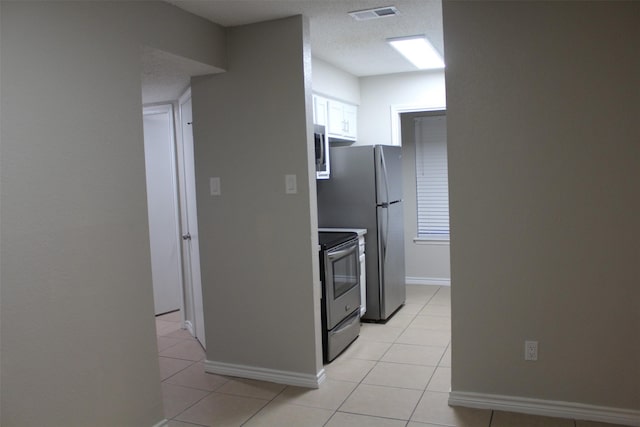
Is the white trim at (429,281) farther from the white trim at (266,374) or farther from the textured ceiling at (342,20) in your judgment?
the white trim at (266,374)

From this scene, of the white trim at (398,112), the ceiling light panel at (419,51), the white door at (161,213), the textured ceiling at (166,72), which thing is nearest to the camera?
the textured ceiling at (166,72)

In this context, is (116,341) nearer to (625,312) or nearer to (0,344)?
(0,344)

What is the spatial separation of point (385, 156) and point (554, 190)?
206 cm

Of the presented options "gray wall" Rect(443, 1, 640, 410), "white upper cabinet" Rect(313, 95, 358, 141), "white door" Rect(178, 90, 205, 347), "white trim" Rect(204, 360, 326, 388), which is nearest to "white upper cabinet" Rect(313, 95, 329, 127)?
"white upper cabinet" Rect(313, 95, 358, 141)

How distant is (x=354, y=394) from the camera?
10.9 ft

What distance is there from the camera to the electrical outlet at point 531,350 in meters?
2.94

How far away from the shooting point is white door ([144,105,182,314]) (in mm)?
5438

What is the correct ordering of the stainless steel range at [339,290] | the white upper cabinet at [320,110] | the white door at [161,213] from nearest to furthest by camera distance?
1. the stainless steel range at [339,290]
2. the white upper cabinet at [320,110]
3. the white door at [161,213]

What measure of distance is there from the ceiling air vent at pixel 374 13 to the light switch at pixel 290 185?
43.0 inches

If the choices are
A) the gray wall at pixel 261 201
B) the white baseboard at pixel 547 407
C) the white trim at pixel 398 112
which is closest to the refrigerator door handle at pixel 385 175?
the white trim at pixel 398 112

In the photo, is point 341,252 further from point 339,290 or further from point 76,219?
point 76,219

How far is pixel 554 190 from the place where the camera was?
2.84 m

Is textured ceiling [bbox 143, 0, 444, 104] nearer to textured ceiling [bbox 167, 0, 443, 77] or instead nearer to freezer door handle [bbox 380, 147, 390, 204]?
textured ceiling [bbox 167, 0, 443, 77]

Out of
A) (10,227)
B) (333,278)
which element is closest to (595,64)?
(333,278)
